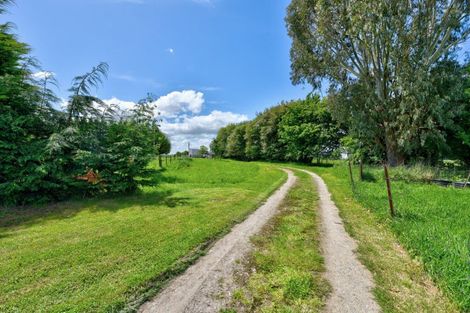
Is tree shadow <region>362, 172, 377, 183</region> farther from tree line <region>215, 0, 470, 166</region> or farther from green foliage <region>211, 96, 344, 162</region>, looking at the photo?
green foliage <region>211, 96, 344, 162</region>

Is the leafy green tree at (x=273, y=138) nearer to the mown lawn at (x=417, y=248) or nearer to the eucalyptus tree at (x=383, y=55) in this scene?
the eucalyptus tree at (x=383, y=55)

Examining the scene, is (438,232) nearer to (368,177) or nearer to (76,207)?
(76,207)

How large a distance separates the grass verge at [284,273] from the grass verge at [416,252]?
0.84 m

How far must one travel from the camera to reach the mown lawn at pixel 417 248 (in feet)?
10.4

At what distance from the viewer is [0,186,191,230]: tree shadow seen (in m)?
6.74

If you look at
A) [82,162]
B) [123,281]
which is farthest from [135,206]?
[123,281]

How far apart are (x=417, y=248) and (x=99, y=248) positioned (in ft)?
19.7

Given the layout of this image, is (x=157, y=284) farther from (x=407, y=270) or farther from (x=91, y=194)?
(x=91, y=194)

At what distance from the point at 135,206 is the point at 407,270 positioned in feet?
24.7

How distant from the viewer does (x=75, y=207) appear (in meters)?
8.02

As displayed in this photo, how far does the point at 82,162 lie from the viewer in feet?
28.4

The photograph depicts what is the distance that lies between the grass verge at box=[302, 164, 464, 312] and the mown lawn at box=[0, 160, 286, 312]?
3109mm

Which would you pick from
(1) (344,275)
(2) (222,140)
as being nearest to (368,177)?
(1) (344,275)

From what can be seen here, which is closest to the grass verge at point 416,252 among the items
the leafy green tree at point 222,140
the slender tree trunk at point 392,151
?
the slender tree trunk at point 392,151
